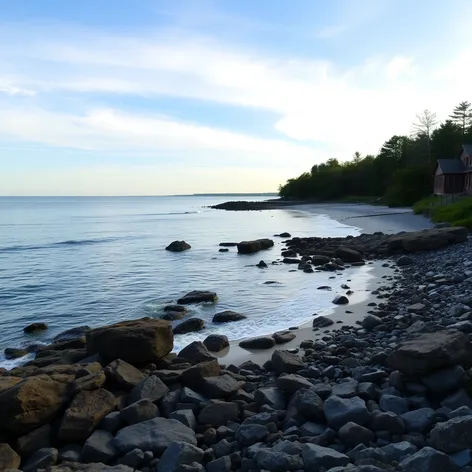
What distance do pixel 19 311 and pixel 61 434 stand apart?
1178 cm

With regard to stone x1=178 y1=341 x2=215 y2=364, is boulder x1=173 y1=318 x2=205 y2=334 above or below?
below

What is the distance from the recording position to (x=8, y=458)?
6141mm

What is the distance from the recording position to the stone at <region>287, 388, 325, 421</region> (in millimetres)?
6379

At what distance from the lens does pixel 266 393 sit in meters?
7.25

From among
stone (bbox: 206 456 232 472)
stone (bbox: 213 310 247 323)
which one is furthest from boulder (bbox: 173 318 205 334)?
stone (bbox: 206 456 232 472)

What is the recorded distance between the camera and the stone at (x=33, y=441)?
646 cm

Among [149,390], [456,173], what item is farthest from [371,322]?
[456,173]

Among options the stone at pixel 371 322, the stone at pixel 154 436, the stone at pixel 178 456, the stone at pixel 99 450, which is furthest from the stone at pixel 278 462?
the stone at pixel 371 322

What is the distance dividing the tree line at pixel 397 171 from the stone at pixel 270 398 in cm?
6501

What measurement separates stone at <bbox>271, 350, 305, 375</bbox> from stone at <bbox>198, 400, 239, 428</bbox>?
6.01 ft

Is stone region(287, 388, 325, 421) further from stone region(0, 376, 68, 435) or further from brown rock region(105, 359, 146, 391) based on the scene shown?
stone region(0, 376, 68, 435)

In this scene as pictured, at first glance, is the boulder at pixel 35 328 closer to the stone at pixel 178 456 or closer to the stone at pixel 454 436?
the stone at pixel 178 456

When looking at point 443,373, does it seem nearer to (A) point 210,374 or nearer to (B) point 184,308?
(A) point 210,374

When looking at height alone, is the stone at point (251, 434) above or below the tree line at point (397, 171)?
below
